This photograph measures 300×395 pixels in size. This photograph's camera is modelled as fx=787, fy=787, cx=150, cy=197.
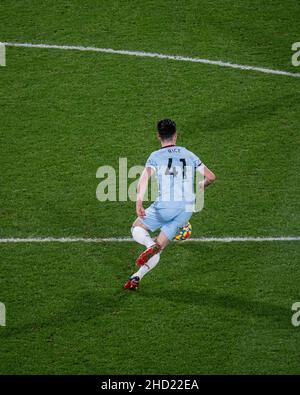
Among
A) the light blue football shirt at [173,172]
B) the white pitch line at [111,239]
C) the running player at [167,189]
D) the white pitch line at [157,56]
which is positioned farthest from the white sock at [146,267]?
the white pitch line at [157,56]

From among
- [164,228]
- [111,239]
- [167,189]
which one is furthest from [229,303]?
[111,239]

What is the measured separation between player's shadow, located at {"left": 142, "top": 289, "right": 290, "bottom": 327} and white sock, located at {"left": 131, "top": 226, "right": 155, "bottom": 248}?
68cm

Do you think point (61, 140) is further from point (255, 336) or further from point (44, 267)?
point (255, 336)

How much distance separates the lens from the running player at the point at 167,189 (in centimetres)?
981

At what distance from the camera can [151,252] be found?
974 centimetres

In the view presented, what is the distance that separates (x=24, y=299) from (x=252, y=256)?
3.13 metres

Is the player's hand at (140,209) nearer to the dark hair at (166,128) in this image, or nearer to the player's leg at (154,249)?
the player's leg at (154,249)

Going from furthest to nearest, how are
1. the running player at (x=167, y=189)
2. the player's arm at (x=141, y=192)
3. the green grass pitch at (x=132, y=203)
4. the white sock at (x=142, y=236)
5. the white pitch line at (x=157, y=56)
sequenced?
the white pitch line at (x=157, y=56), the white sock at (x=142, y=236), the running player at (x=167, y=189), the player's arm at (x=141, y=192), the green grass pitch at (x=132, y=203)

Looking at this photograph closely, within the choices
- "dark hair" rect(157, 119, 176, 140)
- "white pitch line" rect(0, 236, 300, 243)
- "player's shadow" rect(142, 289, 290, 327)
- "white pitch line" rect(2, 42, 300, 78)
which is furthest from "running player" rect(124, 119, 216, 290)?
"white pitch line" rect(2, 42, 300, 78)

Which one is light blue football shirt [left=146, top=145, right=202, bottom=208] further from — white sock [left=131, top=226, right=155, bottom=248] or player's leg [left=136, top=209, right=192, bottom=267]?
white sock [left=131, top=226, right=155, bottom=248]

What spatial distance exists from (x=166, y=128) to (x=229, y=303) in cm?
234

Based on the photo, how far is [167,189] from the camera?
9953mm

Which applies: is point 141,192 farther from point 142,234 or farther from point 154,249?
point 154,249

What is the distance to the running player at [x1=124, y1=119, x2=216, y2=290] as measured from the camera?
981cm
